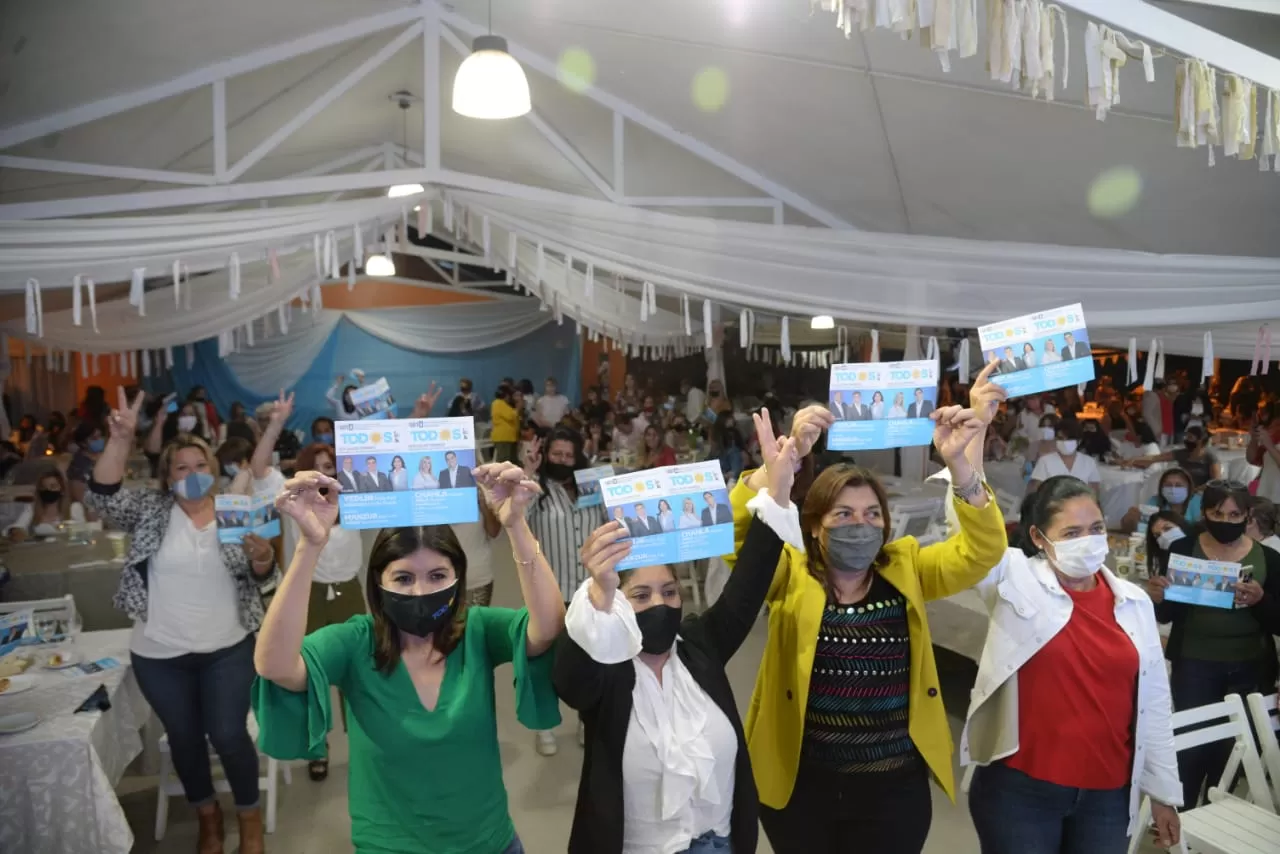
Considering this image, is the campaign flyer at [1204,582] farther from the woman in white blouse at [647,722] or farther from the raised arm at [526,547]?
the raised arm at [526,547]

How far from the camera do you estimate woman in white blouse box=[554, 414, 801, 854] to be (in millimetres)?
1730

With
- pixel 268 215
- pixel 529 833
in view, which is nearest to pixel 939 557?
pixel 529 833

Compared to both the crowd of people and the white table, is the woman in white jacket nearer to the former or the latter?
the crowd of people

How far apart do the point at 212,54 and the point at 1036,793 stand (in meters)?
4.69

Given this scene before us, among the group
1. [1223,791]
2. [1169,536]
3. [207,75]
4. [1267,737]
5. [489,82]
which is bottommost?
[1223,791]

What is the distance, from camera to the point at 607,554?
67.2 inches

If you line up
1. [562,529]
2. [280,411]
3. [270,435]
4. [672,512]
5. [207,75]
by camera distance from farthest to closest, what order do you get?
[207,75], [562,529], [270,435], [280,411], [672,512]

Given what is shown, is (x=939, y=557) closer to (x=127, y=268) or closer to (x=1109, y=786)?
(x=1109, y=786)

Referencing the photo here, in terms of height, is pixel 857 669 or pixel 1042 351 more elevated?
pixel 1042 351

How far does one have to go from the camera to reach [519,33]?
15.3ft

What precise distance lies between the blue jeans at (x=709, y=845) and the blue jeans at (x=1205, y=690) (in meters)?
2.09

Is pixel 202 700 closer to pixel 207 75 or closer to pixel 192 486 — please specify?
pixel 192 486

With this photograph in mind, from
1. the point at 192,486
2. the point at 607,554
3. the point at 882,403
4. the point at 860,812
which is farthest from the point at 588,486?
the point at 607,554

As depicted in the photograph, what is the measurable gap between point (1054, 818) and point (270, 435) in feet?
9.50
